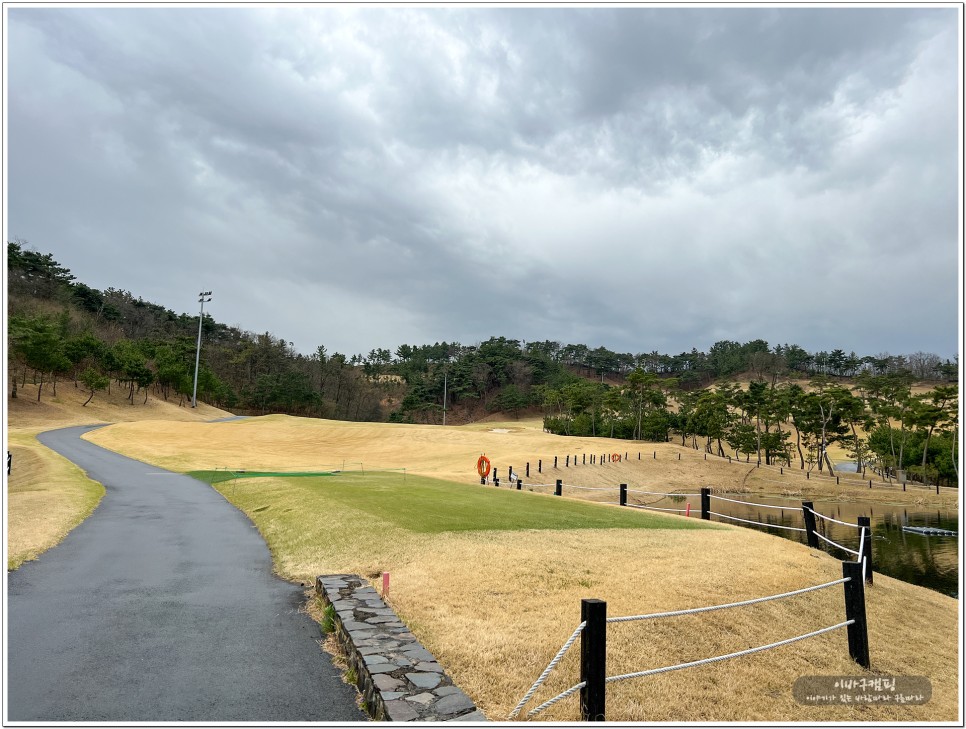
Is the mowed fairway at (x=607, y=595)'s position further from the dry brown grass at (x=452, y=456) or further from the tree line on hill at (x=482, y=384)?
the tree line on hill at (x=482, y=384)

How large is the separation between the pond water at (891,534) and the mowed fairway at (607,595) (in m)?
6.27

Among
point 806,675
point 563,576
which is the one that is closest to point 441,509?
point 563,576

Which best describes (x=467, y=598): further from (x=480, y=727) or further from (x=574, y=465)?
(x=574, y=465)

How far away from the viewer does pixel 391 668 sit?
20.9 feet

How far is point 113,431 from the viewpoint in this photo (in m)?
55.5

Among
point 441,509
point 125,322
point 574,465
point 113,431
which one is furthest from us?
Result: point 125,322

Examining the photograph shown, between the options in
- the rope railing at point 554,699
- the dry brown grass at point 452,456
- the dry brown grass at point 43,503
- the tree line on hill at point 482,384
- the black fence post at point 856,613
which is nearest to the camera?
the rope railing at point 554,699

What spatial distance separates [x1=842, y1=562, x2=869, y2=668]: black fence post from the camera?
8.57m

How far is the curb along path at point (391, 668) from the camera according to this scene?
557 centimetres

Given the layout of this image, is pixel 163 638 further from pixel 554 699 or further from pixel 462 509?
pixel 462 509

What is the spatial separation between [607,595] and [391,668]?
4582 mm

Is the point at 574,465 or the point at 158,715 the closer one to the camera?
the point at 158,715

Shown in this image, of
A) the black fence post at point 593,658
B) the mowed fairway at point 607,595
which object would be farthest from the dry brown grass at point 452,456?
the black fence post at point 593,658

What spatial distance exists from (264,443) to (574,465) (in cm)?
3341
